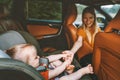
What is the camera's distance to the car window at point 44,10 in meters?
2.08

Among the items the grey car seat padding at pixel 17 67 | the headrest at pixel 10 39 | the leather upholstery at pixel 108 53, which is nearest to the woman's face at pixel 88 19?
the leather upholstery at pixel 108 53

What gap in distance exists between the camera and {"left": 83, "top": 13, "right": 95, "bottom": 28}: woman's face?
199 cm

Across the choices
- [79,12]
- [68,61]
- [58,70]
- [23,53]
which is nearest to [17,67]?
[23,53]

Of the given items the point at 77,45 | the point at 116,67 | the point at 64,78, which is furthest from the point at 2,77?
the point at 77,45

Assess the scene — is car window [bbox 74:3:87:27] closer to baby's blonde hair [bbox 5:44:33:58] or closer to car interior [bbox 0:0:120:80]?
car interior [bbox 0:0:120:80]

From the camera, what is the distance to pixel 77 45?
6.80ft

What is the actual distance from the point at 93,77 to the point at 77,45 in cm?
22

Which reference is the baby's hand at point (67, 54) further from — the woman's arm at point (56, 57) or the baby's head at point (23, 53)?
the baby's head at point (23, 53)

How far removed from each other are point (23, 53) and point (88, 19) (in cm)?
48

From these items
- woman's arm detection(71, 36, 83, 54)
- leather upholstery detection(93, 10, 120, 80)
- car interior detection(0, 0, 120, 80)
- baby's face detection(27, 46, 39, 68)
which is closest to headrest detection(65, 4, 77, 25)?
car interior detection(0, 0, 120, 80)

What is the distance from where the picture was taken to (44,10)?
2.10 meters

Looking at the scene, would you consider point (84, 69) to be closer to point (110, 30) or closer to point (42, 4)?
point (110, 30)

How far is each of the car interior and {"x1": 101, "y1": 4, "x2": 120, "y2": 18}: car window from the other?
1cm

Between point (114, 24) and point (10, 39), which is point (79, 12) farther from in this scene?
point (10, 39)
